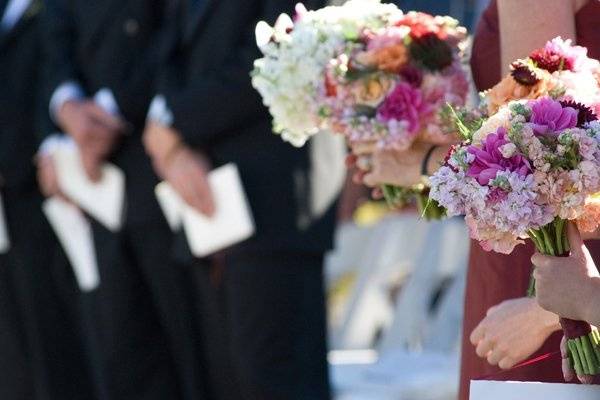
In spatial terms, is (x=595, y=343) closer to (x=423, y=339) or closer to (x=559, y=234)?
(x=559, y=234)

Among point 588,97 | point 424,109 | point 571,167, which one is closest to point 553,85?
point 588,97

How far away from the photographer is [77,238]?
18.4ft

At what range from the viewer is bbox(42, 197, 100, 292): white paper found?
18.1 feet

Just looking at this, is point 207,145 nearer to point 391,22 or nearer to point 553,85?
point 391,22

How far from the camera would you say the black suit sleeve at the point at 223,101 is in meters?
4.70

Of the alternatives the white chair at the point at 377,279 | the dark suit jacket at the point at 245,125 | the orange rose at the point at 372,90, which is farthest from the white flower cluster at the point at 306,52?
the white chair at the point at 377,279

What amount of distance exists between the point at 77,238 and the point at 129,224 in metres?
0.45

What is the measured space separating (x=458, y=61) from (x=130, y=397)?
2.11m

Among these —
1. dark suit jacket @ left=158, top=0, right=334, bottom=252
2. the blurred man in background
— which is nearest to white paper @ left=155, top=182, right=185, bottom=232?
dark suit jacket @ left=158, top=0, right=334, bottom=252

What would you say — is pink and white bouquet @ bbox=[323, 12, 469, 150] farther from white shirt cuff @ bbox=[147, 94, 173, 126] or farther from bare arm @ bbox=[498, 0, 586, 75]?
white shirt cuff @ bbox=[147, 94, 173, 126]

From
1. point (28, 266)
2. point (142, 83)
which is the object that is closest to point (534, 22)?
point (142, 83)

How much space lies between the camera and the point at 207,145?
15.9ft

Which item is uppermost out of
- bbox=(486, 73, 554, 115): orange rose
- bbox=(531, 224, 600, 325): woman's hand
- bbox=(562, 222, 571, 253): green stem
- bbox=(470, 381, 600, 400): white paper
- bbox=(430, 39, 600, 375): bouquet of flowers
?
bbox=(486, 73, 554, 115): orange rose

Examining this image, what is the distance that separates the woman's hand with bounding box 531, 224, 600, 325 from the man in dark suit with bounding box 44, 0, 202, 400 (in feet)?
8.69
